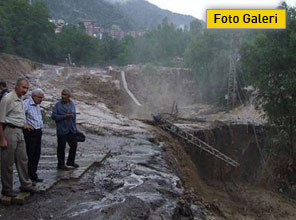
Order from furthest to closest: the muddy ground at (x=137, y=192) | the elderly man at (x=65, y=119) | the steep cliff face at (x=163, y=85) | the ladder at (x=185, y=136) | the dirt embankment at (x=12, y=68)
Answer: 1. the steep cliff face at (x=163, y=85)
2. the dirt embankment at (x=12, y=68)
3. the ladder at (x=185, y=136)
4. the elderly man at (x=65, y=119)
5. the muddy ground at (x=137, y=192)

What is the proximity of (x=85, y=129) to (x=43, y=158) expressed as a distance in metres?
5.45

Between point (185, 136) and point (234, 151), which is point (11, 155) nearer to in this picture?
point (185, 136)

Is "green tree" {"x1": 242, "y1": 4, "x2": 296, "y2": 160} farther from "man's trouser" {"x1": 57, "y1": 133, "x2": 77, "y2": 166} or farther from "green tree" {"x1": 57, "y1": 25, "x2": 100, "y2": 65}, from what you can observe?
"green tree" {"x1": 57, "y1": 25, "x2": 100, "y2": 65}

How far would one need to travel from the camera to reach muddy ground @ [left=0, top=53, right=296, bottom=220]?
5.70 m

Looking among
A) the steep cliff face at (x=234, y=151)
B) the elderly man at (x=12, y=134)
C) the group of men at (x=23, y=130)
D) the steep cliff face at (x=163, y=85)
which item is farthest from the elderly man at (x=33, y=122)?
the steep cliff face at (x=163, y=85)

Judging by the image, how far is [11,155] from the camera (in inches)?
207

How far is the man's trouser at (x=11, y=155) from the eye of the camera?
17.0 ft

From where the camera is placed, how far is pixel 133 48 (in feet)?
229

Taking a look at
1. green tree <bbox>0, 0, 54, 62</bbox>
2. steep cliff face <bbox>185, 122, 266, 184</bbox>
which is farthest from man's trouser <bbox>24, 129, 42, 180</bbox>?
green tree <bbox>0, 0, 54, 62</bbox>

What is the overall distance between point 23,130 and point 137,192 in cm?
252

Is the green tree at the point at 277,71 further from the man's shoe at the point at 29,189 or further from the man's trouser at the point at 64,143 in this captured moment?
the man's shoe at the point at 29,189

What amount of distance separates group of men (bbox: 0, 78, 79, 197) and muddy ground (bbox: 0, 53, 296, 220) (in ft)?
1.46

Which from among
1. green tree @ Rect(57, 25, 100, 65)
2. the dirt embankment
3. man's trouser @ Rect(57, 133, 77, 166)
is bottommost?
man's trouser @ Rect(57, 133, 77, 166)

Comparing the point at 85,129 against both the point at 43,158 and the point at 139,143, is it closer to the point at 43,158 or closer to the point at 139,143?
the point at 139,143
